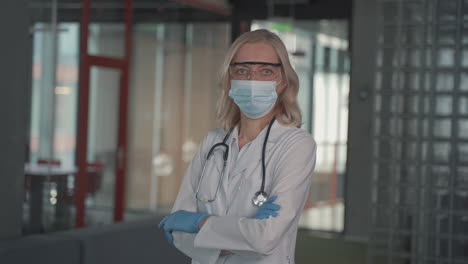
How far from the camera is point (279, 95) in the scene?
2.21 m

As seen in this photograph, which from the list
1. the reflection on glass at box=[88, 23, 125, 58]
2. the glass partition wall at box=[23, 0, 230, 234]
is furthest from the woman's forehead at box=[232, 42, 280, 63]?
the reflection on glass at box=[88, 23, 125, 58]

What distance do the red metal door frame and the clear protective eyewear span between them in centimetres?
563

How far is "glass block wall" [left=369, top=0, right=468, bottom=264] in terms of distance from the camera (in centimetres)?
523

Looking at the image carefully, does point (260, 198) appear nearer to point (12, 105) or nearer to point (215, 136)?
point (215, 136)

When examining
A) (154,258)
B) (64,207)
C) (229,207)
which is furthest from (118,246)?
(64,207)

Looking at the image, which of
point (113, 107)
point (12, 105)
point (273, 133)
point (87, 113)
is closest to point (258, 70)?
point (273, 133)

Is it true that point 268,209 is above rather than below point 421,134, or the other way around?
below

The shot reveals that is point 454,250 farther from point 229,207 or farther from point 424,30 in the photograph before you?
point 229,207

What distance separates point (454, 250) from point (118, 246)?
290 centimetres

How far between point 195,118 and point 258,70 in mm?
7774

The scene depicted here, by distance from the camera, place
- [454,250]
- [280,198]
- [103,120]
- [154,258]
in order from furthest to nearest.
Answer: [103,120] → [454,250] → [154,258] → [280,198]

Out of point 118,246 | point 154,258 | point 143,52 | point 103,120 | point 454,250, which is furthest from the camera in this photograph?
point 143,52

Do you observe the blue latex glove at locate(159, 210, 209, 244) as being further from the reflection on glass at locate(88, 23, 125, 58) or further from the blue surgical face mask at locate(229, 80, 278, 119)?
the reflection on glass at locate(88, 23, 125, 58)

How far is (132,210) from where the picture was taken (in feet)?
29.7
